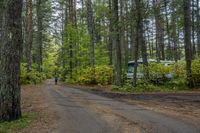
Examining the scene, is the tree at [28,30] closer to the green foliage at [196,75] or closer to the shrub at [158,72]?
the shrub at [158,72]

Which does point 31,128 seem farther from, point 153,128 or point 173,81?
point 173,81

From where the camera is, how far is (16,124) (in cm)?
905

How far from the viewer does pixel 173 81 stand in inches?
869

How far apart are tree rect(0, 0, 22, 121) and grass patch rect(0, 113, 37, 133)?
29 cm

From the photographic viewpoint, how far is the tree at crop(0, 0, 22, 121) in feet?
30.5

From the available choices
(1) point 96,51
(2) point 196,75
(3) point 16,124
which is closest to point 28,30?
(1) point 96,51

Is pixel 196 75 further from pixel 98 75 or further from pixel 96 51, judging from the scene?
pixel 96 51

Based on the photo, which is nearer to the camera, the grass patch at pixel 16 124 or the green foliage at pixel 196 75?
the grass patch at pixel 16 124

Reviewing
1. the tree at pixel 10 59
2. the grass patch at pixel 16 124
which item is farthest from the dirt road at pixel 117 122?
the tree at pixel 10 59

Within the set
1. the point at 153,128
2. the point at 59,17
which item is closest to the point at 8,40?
the point at 153,128

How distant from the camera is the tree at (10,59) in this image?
9305 millimetres

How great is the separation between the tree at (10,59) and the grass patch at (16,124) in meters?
0.29

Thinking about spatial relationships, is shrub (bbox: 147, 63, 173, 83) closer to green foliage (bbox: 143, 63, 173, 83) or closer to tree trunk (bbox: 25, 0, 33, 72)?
green foliage (bbox: 143, 63, 173, 83)

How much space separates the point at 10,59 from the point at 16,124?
1.82m
